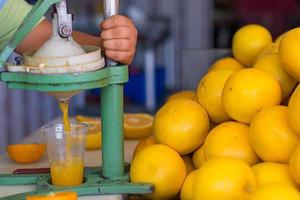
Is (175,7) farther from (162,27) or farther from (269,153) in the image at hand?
(269,153)

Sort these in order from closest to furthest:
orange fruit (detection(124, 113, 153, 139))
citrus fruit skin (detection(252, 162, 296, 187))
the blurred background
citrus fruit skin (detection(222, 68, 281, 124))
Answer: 1. citrus fruit skin (detection(252, 162, 296, 187))
2. citrus fruit skin (detection(222, 68, 281, 124))
3. orange fruit (detection(124, 113, 153, 139))
4. the blurred background

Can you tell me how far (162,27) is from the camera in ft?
17.0

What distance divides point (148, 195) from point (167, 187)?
→ 0.05m

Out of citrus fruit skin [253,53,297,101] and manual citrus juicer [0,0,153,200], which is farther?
citrus fruit skin [253,53,297,101]

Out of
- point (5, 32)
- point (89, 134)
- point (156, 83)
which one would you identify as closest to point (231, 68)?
point (89, 134)

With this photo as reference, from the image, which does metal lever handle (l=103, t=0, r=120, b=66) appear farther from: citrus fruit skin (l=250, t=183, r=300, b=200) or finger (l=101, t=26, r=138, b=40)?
citrus fruit skin (l=250, t=183, r=300, b=200)

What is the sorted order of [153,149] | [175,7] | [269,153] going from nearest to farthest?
[269,153] → [153,149] → [175,7]

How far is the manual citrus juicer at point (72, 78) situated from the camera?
3.93 ft

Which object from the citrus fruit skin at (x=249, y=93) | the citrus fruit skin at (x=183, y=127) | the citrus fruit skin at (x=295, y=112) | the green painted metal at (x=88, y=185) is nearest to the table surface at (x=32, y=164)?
the green painted metal at (x=88, y=185)

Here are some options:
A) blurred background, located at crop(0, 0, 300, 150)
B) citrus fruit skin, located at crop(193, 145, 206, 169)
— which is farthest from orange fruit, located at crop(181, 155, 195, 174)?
blurred background, located at crop(0, 0, 300, 150)

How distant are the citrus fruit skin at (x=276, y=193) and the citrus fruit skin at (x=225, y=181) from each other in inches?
1.8

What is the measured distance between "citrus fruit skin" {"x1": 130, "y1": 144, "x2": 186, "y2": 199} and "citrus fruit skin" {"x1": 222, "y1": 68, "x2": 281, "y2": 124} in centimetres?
15

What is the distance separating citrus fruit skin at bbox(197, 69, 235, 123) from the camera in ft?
4.46

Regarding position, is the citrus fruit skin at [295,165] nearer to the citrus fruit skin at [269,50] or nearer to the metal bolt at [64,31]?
the citrus fruit skin at [269,50]
